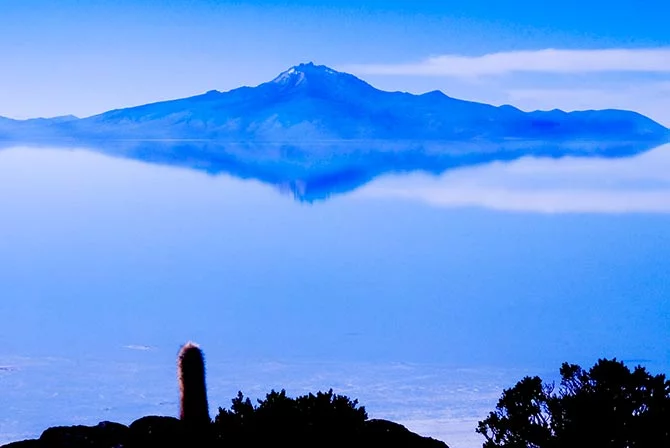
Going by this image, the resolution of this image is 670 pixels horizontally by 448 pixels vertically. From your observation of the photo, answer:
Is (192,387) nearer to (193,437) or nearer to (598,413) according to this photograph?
(193,437)

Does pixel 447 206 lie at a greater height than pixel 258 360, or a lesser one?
greater

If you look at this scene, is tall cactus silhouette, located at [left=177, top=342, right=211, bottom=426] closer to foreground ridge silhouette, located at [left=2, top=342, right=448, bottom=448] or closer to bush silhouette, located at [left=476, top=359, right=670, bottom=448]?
foreground ridge silhouette, located at [left=2, top=342, right=448, bottom=448]

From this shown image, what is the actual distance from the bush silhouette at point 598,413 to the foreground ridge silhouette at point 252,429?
0.30 m

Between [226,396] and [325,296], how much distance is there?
4333 mm

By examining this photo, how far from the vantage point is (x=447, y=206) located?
69.4 feet

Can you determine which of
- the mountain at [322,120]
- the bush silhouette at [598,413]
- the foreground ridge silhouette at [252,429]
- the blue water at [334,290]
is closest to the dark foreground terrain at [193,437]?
the foreground ridge silhouette at [252,429]

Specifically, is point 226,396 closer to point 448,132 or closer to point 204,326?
point 204,326

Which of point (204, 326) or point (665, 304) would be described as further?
point (665, 304)

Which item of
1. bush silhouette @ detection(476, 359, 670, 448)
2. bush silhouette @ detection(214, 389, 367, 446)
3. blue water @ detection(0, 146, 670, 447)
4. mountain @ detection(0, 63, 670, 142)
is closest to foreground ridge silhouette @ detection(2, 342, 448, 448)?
bush silhouette @ detection(214, 389, 367, 446)

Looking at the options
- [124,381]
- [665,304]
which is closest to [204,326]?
[124,381]

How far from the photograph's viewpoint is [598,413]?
9.61 feet

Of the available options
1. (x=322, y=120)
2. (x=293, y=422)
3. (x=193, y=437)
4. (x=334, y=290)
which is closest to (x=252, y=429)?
(x=293, y=422)

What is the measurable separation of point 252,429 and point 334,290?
346 inches

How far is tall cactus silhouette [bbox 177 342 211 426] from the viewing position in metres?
3.36
